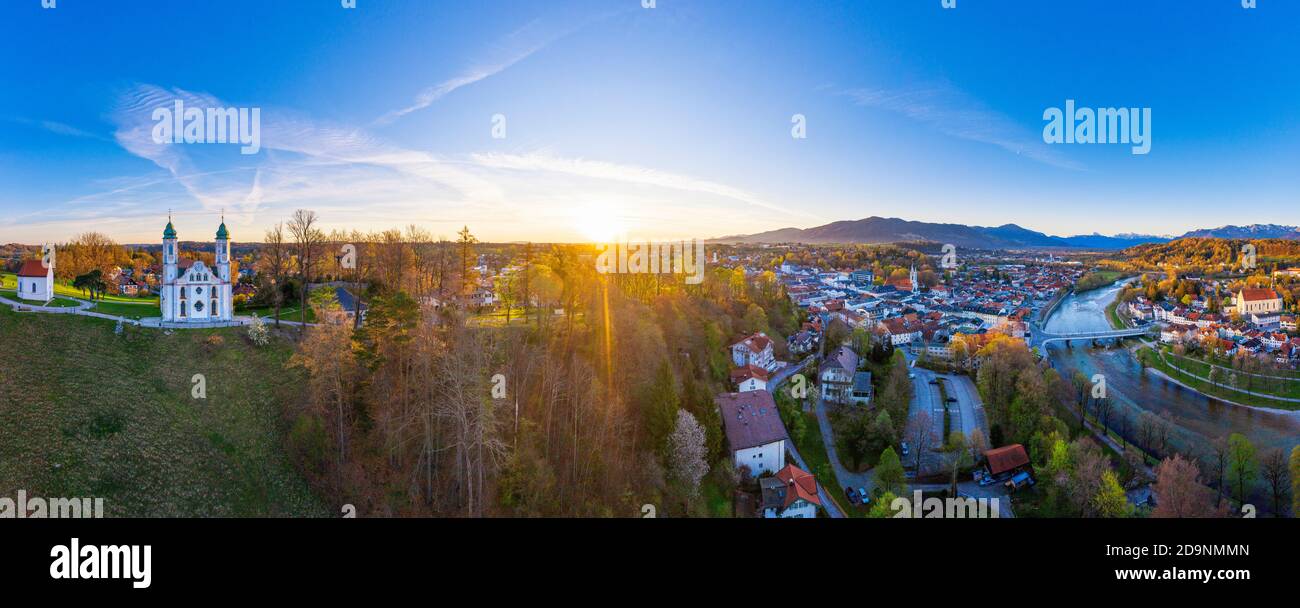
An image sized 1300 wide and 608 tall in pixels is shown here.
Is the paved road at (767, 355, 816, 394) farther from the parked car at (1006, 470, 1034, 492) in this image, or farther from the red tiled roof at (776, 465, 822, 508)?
the parked car at (1006, 470, 1034, 492)

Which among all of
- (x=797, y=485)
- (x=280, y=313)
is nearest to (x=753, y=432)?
(x=797, y=485)

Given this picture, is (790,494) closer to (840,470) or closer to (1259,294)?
(840,470)

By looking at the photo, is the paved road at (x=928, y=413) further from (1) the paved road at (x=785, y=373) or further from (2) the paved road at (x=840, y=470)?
(1) the paved road at (x=785, y=373)

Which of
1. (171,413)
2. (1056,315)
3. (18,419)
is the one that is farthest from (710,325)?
(1056,315)

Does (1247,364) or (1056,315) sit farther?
(1056,315)
